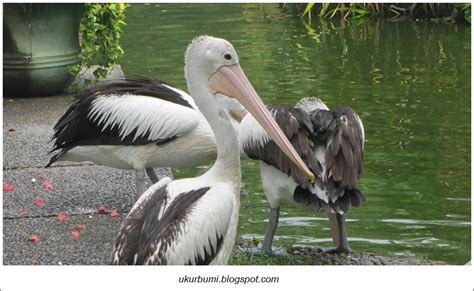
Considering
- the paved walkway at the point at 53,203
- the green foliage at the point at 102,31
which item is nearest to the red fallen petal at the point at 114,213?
the paved walkway at the point at 53,203

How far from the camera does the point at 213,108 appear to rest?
4402 mm

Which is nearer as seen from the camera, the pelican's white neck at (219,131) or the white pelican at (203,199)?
the white pelican at (203,199)

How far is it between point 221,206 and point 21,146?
10.2 feet

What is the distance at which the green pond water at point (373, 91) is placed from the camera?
5793 millimetres

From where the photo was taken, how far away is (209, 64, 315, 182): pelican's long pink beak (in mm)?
4418

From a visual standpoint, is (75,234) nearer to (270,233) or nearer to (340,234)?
(270,233)

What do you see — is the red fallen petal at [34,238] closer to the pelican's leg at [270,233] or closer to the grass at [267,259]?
the grass at [267,259]

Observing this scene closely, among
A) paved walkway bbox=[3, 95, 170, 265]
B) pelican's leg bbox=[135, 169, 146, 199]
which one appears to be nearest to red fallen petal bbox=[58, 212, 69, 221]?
paved walkway bbox=[3, 95, 170, 265]

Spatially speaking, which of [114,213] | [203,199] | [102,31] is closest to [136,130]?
[114,213]

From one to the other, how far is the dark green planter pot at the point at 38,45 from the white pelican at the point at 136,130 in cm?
227

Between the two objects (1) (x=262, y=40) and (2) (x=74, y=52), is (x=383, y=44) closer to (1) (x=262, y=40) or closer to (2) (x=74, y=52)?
(1) (x=262, y=40)

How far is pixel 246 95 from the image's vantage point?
4445 millimetres

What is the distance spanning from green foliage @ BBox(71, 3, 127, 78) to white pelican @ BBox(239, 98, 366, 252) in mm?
2895

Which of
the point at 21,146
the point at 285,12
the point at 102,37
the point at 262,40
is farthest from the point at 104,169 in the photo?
the point at 285,12
